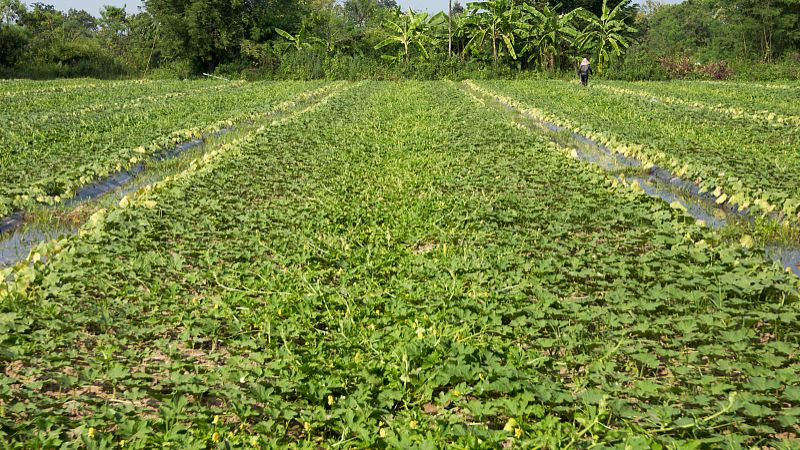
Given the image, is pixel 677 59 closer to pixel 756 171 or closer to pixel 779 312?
pixel 756 171

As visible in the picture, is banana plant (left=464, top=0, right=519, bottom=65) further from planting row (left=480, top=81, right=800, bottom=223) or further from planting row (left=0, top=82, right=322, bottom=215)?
planting row (left=0, top=82, right=322, bottom=215)

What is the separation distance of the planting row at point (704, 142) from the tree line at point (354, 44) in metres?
17.0

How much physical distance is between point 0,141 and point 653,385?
34.8 ft

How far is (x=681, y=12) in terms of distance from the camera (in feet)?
249

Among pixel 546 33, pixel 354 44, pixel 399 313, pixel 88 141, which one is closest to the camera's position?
pixel 399 313

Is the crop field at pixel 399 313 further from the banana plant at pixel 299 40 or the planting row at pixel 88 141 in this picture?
the banana plant at pixel 299 40

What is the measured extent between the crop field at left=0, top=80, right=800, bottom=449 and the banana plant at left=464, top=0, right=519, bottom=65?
27.7 meters

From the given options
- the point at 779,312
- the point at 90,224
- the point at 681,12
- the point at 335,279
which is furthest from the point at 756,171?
the point at 681,12

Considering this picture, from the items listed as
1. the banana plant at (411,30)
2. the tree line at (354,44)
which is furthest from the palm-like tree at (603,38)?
the banana plant at (411,30)

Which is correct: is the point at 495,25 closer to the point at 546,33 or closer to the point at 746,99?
the point at 546,33

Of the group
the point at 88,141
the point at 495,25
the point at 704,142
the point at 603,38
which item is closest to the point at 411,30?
the point at 495,25

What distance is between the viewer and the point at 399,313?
13.6ft

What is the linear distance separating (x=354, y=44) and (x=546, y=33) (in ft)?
40.6

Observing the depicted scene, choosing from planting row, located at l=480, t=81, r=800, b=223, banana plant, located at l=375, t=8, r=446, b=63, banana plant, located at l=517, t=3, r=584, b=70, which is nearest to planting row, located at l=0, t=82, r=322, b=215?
planting row, located at l=480, t=81, r=800, b=223
